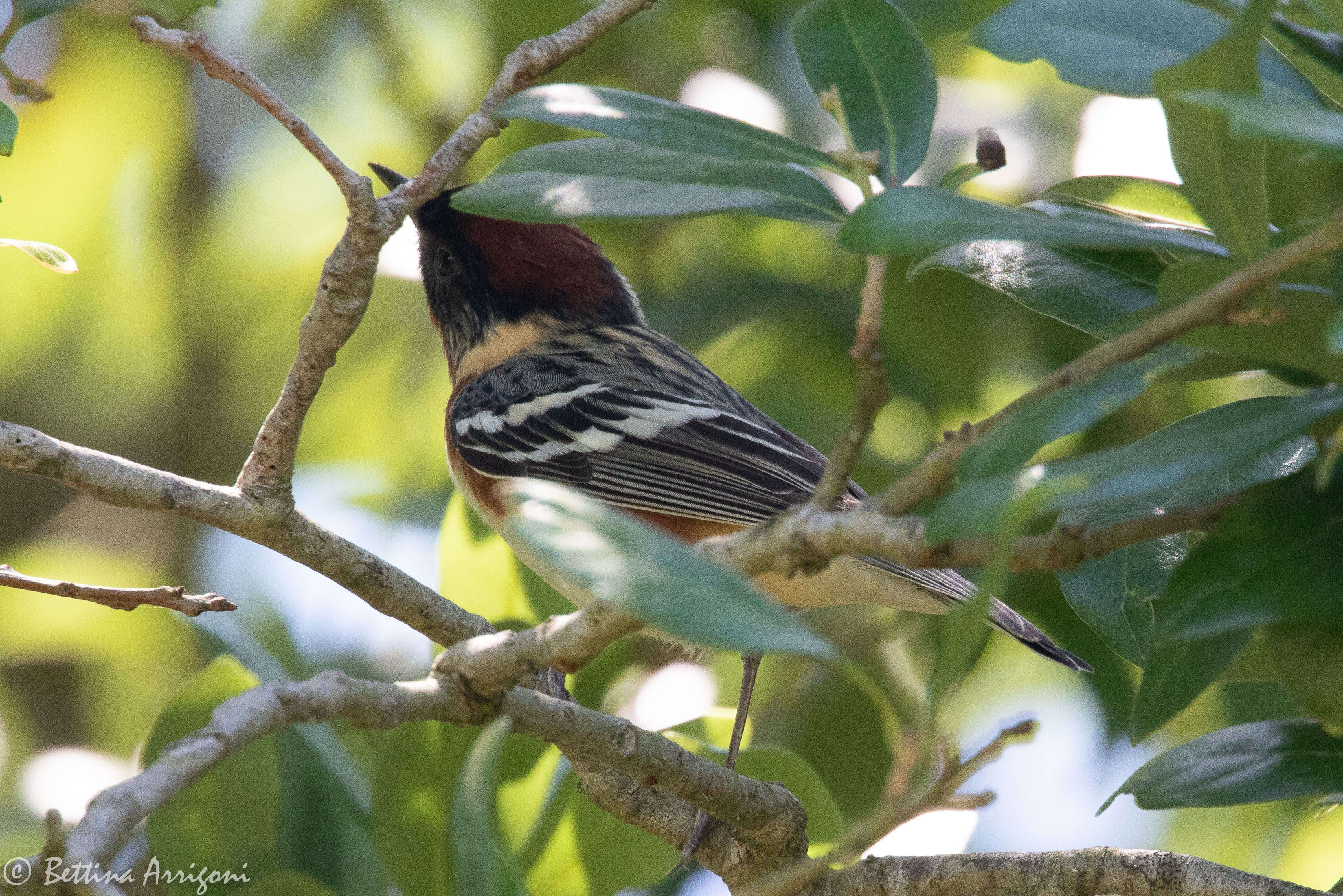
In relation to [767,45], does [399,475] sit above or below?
below

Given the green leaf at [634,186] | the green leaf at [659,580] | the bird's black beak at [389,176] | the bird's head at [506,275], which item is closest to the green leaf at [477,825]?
the green leaf at [659,580]

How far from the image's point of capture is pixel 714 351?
13.7ft

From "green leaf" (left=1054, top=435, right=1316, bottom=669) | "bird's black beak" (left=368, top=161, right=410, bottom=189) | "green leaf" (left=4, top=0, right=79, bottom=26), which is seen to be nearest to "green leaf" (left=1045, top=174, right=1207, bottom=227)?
"green leaf" (left=1054, top=435, right=1316, bottom=669)

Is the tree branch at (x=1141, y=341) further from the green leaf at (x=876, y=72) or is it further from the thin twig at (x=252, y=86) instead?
the thin twig at (x=252, y=86)

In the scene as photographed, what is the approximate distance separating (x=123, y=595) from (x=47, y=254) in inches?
23.8

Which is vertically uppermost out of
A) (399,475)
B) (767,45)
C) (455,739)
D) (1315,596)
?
(767,45)

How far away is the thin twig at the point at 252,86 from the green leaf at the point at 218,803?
0.88 meters

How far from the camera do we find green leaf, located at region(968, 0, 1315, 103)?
1282 mm

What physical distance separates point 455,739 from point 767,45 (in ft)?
9.67

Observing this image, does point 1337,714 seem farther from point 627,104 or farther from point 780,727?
point 780,727

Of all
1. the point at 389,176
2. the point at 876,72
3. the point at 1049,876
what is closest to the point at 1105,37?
the point at 876,72

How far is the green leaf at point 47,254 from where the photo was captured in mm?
1729

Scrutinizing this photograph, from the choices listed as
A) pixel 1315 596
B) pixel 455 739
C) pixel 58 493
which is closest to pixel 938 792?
pixel 1315 596

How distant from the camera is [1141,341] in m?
1.23
